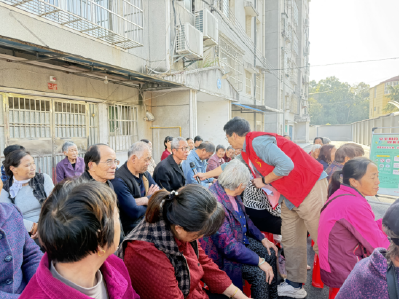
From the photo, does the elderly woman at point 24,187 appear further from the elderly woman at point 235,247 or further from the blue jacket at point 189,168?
the blue jacket at point 189,168

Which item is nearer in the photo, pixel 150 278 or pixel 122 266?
pixel 122 266

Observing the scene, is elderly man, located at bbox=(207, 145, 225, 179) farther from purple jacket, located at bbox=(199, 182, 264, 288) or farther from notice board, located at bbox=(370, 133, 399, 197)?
notice board, located at bbox=(370, 133, 399, 197)

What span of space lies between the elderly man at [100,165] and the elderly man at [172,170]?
1148 millimetres

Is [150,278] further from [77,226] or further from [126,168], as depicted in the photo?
[126,168]

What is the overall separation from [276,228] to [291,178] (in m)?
0.80

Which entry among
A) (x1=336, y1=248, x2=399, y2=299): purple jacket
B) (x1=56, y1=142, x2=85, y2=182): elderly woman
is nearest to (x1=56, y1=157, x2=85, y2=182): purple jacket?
(x1=56, y1=142, x2=85, y2=182): elderly woman

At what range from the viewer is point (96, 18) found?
6250mm

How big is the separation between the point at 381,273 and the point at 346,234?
101 cm

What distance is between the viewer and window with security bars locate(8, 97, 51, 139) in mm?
4715

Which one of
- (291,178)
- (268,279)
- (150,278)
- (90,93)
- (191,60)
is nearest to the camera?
(150,278)

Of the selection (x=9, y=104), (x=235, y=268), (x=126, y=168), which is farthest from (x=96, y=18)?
(x=235, y=268)

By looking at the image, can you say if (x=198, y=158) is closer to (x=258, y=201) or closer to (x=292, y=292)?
(x=258, y=201)

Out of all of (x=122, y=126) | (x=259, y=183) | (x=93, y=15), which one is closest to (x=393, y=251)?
(x=259, y=183)

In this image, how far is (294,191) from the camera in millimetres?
2662
